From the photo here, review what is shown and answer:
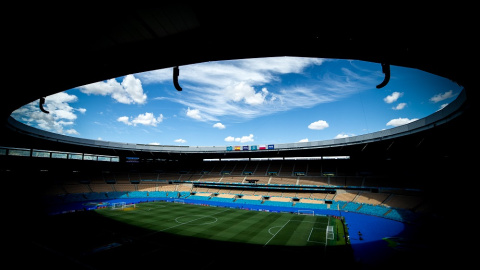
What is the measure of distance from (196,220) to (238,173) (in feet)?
101

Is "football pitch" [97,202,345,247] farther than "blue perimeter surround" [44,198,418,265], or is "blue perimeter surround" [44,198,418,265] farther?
"football pitch" [97,202,345,247]

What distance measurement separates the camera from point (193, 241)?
19.3m

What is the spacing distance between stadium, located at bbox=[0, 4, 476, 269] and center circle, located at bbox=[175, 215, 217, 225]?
0.28 m

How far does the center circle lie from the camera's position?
87.5 ft

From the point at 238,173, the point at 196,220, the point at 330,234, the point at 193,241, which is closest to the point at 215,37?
the point at 193,241

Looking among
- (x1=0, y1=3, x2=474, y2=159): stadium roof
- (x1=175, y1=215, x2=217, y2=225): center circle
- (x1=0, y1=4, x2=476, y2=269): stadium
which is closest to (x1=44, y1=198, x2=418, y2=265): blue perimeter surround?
(x1=0, y1=4, x2=476, y2=269): stadium

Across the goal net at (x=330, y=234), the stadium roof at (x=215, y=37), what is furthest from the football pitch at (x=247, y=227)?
the stadium roof at (x=215, y=37)

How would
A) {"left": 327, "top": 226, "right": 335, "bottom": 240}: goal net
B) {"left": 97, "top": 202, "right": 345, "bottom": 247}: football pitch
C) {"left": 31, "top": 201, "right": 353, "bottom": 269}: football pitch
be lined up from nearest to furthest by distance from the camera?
{"left": 31, "top": 201, "right": 353, "bottom": 269}: football pitch < {"left": 97, "top": 202, "right": 345, "bottom": 247}: football pitch < {"left": 327, "top": 226, "right": 335, "bottom": 240}: goal net

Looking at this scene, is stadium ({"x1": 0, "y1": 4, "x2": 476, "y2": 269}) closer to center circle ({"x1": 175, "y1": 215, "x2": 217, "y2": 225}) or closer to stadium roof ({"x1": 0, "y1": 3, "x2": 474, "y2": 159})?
stadium roof ({"x1": 0, "y1": 3, "x2": 474, "y2": 159})

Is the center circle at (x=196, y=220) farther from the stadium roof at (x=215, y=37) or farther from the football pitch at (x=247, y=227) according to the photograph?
the stadium roof at (x=215, y=37)

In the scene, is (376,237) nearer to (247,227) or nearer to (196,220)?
(247,227)

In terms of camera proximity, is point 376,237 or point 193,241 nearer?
point 193,241

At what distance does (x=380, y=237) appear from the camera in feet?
Result: 69.2

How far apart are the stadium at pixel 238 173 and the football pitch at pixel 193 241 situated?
20 centimetres
